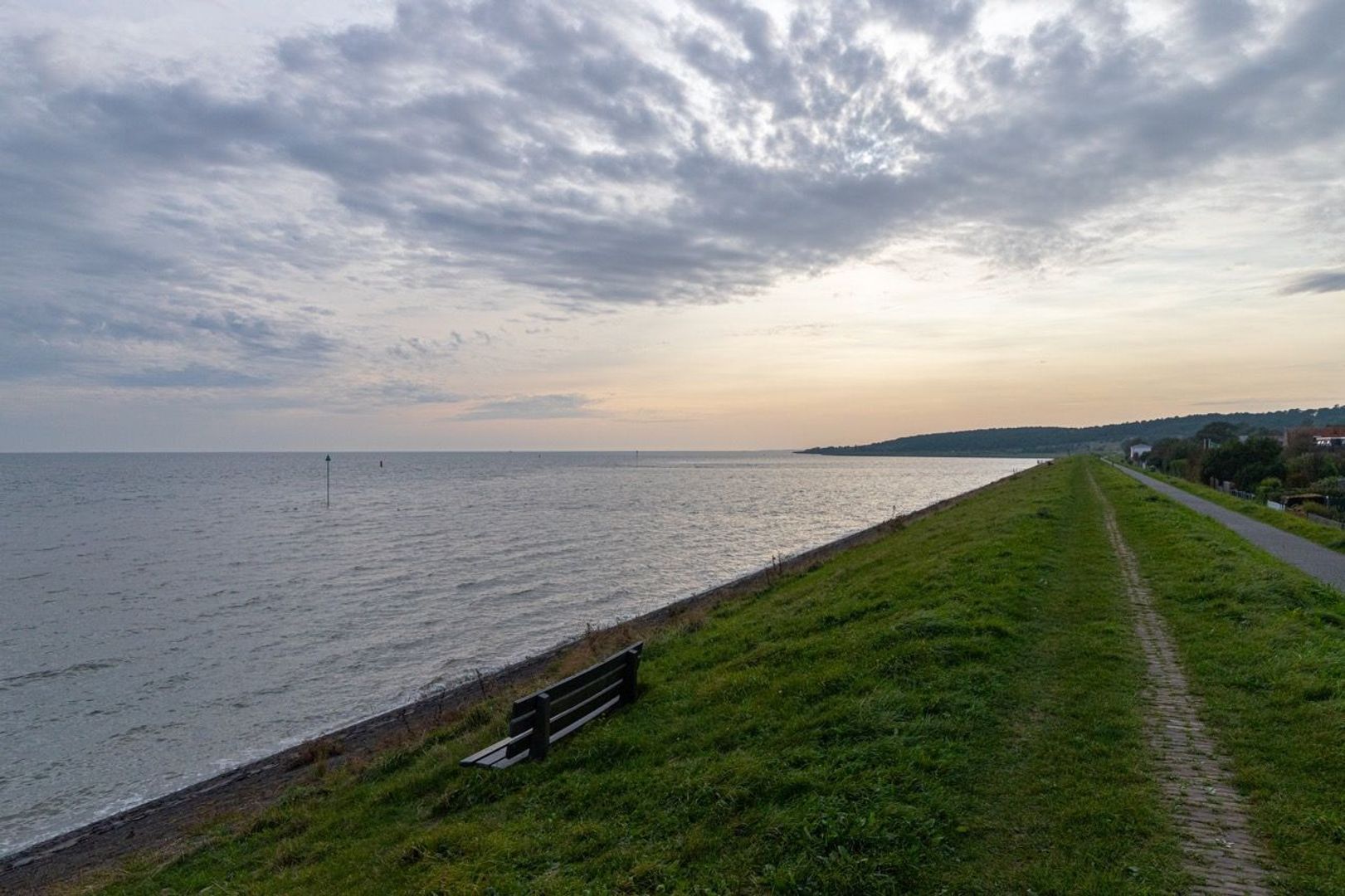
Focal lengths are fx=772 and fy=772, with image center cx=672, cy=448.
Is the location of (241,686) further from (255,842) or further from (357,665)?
(255,842)

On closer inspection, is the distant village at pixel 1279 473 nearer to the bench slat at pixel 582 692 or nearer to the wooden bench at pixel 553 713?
the bench slat at pixel 582 692

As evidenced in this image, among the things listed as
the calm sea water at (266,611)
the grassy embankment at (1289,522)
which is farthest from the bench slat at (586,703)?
the grassy embankment at (1289,522)

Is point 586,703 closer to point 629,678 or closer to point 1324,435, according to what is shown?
point 629,678

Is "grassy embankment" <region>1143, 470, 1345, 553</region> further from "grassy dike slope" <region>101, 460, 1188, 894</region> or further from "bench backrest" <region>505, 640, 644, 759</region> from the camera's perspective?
"bench backrest" <region>505, 640, 644, 759</region>

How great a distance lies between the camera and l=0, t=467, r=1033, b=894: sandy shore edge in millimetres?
12383

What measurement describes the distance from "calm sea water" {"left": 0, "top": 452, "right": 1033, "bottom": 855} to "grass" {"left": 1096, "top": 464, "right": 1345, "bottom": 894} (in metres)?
17.7

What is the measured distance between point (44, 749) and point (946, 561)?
22.1 m

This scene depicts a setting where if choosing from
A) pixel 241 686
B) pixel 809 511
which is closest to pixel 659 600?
pixel 241 686

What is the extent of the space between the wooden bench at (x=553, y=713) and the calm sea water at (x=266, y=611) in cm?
984

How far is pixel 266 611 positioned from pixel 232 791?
17710mm

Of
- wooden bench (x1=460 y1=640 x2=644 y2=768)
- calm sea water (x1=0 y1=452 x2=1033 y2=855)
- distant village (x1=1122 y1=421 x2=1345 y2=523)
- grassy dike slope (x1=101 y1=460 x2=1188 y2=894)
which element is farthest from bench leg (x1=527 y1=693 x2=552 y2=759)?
distant village (x1=1122 y1=421 x2=1345 y2=523)

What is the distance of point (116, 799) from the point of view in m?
15.2

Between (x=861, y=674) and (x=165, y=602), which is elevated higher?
(x=861, y=674)

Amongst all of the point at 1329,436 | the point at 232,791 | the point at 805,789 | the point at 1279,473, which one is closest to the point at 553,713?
the point at 805,789
